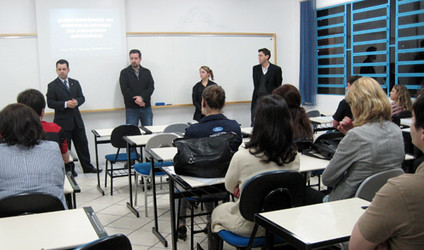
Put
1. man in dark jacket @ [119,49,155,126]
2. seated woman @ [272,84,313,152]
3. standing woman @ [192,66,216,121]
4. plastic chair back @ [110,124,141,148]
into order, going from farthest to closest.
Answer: standing woman @ [192,66,216,121] < man in dark jacket @ [119,49,155,126] < plastic chair back @ [110,124,141,148] < seated woman @ [272,84,313,152]

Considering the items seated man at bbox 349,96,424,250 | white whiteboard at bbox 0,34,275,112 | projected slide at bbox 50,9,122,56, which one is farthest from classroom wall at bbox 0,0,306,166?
seated man at bbox 349,96,424,250

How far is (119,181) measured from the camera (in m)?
5.66

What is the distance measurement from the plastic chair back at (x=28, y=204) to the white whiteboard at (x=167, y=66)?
4534mm

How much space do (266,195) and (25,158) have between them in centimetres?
128

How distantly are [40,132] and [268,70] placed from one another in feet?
16.8

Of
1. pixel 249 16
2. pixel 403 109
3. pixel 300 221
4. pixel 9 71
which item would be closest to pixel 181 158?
pixel 300 221

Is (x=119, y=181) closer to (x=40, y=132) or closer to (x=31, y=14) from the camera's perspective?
(x=31, y=14)

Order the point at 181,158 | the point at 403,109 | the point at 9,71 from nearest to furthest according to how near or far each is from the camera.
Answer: the point at 181,158
the point at 403,109
the point at 9,71

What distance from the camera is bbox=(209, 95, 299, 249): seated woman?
7.63ft

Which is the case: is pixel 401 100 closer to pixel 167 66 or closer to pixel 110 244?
pixel 167 66

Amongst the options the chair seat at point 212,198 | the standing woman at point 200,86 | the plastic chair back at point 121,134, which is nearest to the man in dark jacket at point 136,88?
the standing woman at point 200,86

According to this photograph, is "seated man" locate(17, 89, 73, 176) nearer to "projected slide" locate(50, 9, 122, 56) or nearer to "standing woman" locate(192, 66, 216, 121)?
"projected slide" locate(50, 9, 122, 56)

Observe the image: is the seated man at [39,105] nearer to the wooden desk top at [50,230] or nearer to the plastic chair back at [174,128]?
the wooden desk top at [50,230]

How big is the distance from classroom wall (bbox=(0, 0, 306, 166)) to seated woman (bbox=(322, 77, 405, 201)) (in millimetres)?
4907
